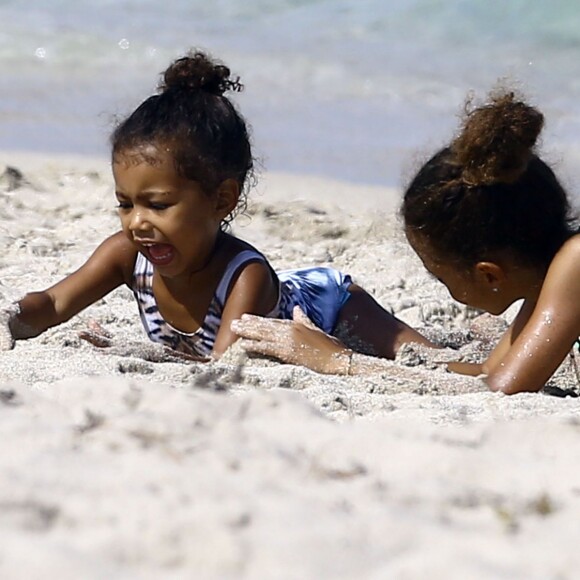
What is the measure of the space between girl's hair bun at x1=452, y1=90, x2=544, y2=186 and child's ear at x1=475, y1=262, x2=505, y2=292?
8.8 inches

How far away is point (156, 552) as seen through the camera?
157 centimetres

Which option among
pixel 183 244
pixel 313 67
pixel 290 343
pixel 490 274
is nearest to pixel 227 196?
pixel 183 244

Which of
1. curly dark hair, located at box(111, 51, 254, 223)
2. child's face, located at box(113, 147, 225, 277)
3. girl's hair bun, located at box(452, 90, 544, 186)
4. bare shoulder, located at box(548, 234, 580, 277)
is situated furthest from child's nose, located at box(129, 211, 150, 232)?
bare shoulder, located at box(548, 234, 580, 277)

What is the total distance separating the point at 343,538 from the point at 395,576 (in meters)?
0.11

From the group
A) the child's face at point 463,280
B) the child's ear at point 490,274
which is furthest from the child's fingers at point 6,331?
the child's ear at point 490,274

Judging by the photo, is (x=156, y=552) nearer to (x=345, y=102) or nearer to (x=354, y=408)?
(x=354, y=408)

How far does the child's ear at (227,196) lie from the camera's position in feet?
11.6

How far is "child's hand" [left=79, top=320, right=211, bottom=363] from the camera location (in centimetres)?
317

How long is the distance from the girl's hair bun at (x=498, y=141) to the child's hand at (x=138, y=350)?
90 centimetres

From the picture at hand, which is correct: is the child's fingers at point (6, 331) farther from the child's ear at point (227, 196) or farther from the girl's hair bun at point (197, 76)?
the girl's hair bun at point (197, 76)

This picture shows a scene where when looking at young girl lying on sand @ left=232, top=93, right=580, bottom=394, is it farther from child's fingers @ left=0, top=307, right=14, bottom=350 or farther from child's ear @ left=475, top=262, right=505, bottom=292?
child's fingers @ left=0, top=307, right=14, bottom=350

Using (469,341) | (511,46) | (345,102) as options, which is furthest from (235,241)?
(511,46)

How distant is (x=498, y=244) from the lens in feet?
10.1

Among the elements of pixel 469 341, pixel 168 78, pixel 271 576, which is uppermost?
pixel 168 78
